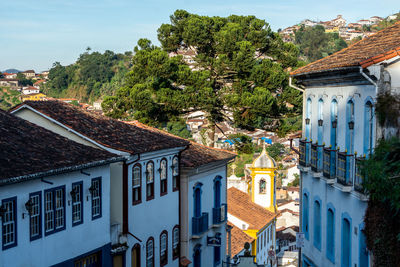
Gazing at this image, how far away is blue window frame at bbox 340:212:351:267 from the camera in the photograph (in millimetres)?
20438

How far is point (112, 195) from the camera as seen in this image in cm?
2167

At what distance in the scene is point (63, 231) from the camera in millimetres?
17703

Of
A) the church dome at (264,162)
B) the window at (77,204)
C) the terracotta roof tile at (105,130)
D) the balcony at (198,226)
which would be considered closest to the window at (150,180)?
the terracotta roof tile at (105,130)

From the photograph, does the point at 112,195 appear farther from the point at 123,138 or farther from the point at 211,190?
the point at 211,190

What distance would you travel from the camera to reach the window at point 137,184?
2230 centimetres

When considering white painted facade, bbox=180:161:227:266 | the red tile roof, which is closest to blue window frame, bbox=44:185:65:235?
the red tile roof

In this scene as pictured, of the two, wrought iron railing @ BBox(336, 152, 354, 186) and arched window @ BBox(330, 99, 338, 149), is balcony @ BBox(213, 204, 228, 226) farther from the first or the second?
wrought iron railing @ BBox(336, 152, 354, 186)

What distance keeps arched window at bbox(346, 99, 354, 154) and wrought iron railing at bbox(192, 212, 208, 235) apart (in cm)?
886

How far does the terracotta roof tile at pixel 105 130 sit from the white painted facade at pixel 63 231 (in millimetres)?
2063

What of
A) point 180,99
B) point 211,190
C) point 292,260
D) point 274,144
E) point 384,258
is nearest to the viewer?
point 384,258

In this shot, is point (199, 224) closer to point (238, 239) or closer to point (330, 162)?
point (330, 162)

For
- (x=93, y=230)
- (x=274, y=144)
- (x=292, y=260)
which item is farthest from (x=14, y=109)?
(x=274, y=144)

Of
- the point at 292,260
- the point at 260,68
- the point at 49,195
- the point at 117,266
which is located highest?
the point at 260,68

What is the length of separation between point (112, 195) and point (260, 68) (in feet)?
63.0
